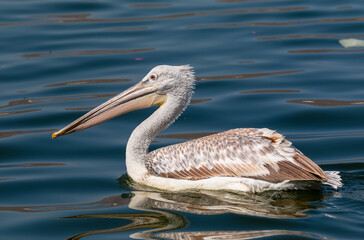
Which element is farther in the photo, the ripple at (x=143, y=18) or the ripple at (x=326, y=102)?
the ripple at (x=143, y=18)

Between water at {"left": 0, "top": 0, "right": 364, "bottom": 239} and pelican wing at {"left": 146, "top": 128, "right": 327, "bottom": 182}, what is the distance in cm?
20

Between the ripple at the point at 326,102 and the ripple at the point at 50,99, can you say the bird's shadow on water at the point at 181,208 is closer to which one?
the ripple at the point at 326,102

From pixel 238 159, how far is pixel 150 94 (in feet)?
3.59

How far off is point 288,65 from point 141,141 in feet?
13.6

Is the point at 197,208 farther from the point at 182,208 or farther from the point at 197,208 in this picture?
the point at 182,208

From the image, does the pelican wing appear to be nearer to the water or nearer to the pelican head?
the water

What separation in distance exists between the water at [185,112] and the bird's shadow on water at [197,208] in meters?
0.01

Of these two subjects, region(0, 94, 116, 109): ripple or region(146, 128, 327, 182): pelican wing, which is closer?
region(146, 128, 327, 182): pelican wing

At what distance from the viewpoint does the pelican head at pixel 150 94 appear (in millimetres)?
6418

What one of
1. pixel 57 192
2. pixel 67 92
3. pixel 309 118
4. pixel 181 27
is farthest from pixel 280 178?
pixel 181 27

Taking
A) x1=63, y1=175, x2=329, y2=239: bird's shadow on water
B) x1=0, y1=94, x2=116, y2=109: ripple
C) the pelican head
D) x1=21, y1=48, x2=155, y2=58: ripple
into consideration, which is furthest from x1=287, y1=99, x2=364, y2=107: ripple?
x1=21, y1=48, x2=155, y2=58: ripple

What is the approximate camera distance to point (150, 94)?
6.52 metres

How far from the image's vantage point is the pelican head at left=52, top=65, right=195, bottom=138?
253 inches

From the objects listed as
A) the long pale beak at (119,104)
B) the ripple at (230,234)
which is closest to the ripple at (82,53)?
the long pale beak at (119,104)
